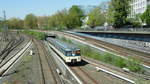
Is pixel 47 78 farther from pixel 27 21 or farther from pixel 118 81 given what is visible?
pixel 27 21

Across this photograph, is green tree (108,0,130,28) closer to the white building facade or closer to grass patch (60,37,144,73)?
the white building facade

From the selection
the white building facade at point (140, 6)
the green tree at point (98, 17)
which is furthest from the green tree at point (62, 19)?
the white building facade at point (140, 6)

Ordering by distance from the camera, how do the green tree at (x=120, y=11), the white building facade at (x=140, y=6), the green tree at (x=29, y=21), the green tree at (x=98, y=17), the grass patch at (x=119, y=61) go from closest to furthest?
the grass patch at (x=119, y=61) → the green tree at (x=120, y=11) → the white building facade at (x=140, y=6) → the green tree at (x=98, y=17) → the green tree at (x=29, y=21)

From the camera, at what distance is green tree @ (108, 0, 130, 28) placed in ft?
259

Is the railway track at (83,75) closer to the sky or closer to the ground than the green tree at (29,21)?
A: closer to the ground

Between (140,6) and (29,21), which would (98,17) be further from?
(29,21)

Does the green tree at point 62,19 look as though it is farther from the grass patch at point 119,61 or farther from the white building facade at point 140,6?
the grass patch at point 119,61

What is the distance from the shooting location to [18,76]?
27.4 metres

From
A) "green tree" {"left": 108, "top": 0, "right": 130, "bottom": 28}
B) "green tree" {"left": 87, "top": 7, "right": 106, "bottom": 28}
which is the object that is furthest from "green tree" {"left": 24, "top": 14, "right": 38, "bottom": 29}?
"green tree" {"left": 108, "top": 0, "right": 130, "bottom": 28}

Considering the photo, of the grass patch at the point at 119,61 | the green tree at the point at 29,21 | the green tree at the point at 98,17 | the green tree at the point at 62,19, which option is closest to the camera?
the grass patch at the point at 119,61

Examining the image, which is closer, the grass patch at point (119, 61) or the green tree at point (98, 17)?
the grass patch at point (119, 61)

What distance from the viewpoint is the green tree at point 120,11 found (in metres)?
78.9

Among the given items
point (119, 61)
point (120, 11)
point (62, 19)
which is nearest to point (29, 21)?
point (62, 19)

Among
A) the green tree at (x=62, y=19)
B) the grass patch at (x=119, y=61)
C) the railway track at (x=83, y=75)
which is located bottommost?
the railway track at (x=83, y=75)
